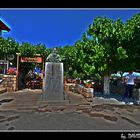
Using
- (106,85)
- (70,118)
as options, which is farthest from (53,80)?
(70,118)

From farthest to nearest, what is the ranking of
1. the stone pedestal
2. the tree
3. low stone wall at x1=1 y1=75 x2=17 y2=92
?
1. low stone wall at x1=1 y1=75 x2=17 y2=92
2. the tree
3. the stone pedestal

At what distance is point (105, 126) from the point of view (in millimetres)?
8617

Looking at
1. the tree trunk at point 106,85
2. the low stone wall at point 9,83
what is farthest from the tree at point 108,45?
the low stone wall at point 9,83

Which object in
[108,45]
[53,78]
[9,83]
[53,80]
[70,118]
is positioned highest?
[108,45]

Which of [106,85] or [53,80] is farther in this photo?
[106,85]

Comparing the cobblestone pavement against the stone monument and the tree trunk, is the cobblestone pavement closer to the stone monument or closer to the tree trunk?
the stone monument

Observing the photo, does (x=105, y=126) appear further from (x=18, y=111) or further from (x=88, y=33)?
(x=88, y=33)

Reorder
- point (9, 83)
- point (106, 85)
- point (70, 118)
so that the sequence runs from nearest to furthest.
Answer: point (70, 118) < point (106, 85) < point (9, 83)

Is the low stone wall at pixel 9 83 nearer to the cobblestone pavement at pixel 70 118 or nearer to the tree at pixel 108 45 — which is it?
the tree at pixel 108 45

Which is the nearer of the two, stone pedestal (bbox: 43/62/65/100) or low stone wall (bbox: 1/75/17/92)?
stone pedestal (bbox: 43/62/65/100)

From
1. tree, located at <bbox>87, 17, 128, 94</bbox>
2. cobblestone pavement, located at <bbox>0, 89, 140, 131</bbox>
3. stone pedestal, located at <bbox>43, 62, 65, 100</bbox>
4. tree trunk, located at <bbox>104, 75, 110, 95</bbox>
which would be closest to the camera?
cobblestone pavement, located at <bbox>0, 89, 140, 131</bbox>

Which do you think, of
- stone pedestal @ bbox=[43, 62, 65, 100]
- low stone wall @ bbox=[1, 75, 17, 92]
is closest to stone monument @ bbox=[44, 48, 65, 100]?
stone pedestal @ bbox=[43, 62, 65, 100]

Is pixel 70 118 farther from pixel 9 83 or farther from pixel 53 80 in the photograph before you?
pixel 9 83

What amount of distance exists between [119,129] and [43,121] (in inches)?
95.5
